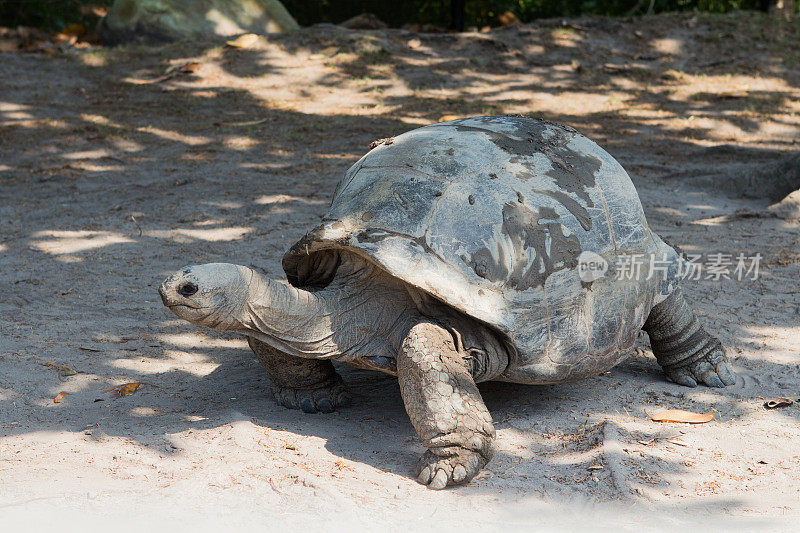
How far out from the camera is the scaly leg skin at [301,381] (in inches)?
153

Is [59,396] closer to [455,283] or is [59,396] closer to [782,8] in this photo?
[455,283]

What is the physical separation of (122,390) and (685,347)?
2855 mm

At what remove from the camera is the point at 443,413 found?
320 cm

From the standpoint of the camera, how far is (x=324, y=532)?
265cm

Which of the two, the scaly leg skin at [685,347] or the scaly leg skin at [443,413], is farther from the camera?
the scaly leg skin at [685,347]

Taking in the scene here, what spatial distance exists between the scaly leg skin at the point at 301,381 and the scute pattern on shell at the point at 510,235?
0.37 meters

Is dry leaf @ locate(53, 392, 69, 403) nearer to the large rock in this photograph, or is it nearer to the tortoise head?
the tortoise head

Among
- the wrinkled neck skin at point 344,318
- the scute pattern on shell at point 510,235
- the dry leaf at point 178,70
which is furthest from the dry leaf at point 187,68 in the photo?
the wrinkled neck skin at point 344,318

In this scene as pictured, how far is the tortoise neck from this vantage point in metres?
3.30

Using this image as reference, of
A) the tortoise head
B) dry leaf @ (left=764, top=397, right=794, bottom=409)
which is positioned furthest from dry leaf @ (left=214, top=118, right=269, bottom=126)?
dry leaf @ (left=764, top=397, right=794, bottom=409)

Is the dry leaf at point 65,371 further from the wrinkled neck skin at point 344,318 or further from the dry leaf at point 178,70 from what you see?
the dry leaf at point 178,70

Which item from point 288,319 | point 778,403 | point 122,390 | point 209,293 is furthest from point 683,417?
point 122,390

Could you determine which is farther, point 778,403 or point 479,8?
point 479,8

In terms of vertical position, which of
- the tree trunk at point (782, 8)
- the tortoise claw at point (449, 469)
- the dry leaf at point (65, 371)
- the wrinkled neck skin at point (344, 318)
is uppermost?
the tree trunk at point (782, 8)
